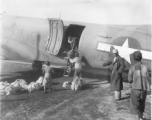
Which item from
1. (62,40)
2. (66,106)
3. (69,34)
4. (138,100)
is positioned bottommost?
(66,106)

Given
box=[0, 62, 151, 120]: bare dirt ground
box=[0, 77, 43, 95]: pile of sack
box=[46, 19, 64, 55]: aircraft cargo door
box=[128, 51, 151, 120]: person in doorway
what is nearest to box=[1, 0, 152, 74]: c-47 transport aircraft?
box=[46, 19, 64, 55]: aircraft cargo door

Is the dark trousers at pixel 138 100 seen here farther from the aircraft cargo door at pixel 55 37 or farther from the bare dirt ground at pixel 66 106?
the aircraft cargo door at pixel 55 37

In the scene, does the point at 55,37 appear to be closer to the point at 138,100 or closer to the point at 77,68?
the point at 77,68

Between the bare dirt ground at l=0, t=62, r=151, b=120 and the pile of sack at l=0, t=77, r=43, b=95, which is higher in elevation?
the pile of sack at l=0, t=77, r=43, b=95

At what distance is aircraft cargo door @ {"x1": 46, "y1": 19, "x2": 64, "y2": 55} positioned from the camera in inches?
383

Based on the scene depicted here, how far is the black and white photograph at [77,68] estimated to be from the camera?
514 cm

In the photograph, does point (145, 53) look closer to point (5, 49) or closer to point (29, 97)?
point (29, 97)

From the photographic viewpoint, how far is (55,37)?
9898 millimetres

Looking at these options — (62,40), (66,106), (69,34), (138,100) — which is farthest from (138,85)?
(69,34)

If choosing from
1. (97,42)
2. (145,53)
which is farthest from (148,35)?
(97,42)

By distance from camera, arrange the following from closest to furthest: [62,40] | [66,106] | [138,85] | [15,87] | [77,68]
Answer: [138,85] < [66,106] < [15,87] < [77,68] < [62,40]

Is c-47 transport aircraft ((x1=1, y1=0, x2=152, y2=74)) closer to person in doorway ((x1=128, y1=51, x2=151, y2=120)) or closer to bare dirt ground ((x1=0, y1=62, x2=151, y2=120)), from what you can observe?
bare dirt ground ((x1=0, y1=62, x2=151, y2=120))

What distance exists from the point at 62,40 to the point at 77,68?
1.96 meters

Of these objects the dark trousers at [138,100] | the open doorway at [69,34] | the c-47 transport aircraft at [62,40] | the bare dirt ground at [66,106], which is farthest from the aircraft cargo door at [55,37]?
the dark trousers at [138,100]
